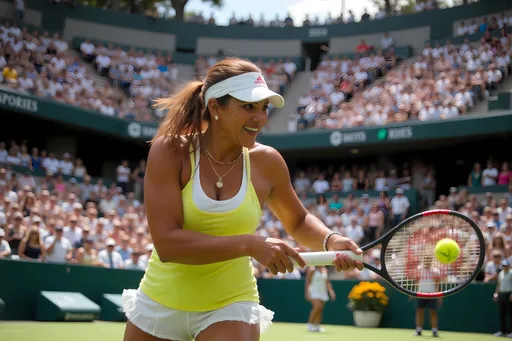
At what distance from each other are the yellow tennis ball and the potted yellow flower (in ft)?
37.8

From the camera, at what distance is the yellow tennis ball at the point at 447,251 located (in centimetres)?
417

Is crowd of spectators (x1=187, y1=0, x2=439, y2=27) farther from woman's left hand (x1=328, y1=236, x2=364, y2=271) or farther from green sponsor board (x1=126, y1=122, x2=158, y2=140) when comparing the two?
woman's left hand (x1=328, y1=236, x2=364, y2=271)

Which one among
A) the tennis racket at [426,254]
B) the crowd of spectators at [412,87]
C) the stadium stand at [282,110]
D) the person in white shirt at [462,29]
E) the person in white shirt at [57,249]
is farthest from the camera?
the person in white shirt at [462,29]

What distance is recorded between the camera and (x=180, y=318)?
11.7 feet

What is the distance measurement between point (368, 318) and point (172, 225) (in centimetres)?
1287

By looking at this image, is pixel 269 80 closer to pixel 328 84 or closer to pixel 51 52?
pixel 328 84

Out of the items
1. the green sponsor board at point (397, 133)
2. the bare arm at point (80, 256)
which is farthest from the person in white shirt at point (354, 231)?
the bare arm at point (80, 256)

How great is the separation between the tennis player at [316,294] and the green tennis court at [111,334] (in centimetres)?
26

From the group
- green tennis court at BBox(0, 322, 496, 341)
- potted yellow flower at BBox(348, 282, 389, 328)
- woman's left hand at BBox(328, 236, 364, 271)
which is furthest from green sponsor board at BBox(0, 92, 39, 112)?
woman's left hand at BBox(328, 236, 364, 271)

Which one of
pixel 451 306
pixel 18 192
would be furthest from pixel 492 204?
pixel 18 192

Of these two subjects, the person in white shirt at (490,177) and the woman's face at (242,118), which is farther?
the person in white shirt at (490,177)

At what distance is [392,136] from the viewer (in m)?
21.8

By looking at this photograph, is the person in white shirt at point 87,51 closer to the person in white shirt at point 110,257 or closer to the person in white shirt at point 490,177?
the person in white shirt at point 110,257

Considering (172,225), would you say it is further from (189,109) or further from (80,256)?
(80,256)
